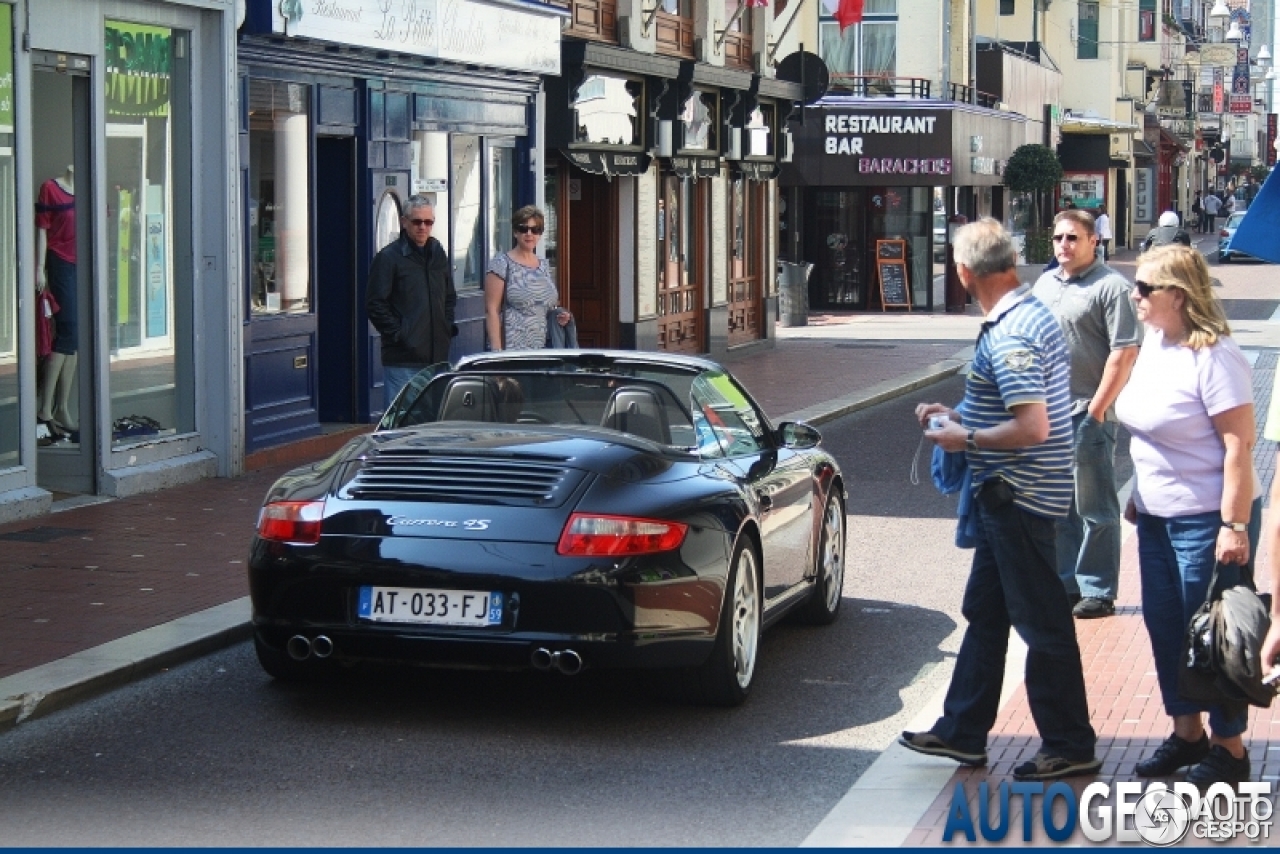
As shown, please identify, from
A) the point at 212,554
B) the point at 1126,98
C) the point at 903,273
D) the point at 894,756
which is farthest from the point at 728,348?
the point at 1126,98

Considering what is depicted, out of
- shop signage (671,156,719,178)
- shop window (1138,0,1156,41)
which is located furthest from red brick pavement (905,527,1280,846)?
shop window (1138,0,1156,41)

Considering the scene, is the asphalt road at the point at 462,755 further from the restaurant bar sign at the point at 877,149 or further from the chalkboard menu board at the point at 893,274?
the chalkboard menu board at the point at 893,274

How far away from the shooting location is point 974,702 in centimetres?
632

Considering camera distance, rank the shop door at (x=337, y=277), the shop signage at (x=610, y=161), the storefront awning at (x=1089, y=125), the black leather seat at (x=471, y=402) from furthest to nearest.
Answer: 1. the storefront awning at (x=1089, y=125)
2. the shop signage at (x=610, y=161)
3. the shop door at (x=337, y=277)
4. the black leather seat at (x=471, y=402)

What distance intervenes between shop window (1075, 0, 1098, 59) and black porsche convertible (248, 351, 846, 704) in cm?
6290

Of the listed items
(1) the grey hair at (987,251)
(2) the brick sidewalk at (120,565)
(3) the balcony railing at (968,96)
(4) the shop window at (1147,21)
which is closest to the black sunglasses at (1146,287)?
(1) the grey hair at (987,251)

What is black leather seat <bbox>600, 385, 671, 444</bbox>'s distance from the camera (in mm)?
7734

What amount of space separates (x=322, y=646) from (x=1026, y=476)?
8.05 feet

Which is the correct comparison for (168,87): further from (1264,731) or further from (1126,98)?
(1126,98)

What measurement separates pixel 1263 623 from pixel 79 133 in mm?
8800

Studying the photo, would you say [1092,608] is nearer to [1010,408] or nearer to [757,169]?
[1010,408]

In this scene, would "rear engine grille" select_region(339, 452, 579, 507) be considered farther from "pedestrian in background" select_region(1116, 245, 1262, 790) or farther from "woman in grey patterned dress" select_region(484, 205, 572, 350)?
"woman in grey patterned dress" select_region(484, 205, 572, 350)

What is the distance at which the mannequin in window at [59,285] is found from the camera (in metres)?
12.3

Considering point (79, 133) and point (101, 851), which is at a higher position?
point (79, 133)
